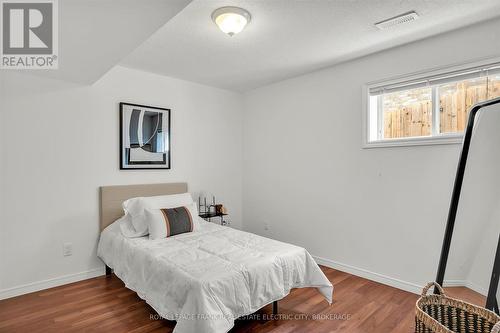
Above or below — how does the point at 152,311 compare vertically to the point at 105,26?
below

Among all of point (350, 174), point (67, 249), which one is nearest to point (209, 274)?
point (67, 249)

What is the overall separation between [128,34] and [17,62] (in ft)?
4.70

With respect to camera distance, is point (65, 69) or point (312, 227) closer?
point (65, 69)

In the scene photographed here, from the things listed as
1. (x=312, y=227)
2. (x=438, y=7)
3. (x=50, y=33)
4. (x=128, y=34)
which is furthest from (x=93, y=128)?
(x=438, y=7)

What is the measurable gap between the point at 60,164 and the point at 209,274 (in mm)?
2157

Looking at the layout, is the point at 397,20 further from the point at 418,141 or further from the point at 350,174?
the point at 350,174

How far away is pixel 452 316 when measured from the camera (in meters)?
1.57

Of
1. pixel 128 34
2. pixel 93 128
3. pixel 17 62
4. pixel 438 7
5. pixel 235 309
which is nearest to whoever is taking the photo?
pixel 128 34

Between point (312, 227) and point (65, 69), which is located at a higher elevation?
point (65, 69)

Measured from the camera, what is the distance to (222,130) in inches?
175

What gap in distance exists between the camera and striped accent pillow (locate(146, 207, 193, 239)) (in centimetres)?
284

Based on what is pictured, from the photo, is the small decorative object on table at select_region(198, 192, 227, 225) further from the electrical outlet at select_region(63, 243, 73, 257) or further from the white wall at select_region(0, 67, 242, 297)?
the electrical outlet at select_region(63, 243, 73, 257)

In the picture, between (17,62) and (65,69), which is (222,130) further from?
(17,62)

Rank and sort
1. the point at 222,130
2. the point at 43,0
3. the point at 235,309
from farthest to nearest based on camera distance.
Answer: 1. the point at 222,130
2. the point at 235,309
3. the point at 43,0
